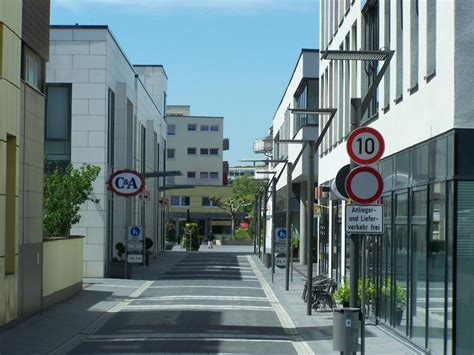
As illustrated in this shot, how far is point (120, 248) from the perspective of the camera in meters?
41.5

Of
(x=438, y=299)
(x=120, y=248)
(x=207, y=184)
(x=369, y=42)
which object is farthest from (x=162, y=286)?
(x=207, y=184)

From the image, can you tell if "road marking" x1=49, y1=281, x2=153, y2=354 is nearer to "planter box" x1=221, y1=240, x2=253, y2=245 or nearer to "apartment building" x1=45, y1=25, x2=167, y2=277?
"apartment building" x1=45, y1=25, x2=167, y2=277

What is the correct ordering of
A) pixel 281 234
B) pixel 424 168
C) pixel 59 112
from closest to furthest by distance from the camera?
pixel 424 168, pixel 281 234, pixel 59 112

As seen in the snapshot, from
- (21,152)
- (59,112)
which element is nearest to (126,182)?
(59,112)

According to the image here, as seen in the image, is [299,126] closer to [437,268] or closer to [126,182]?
[126,182]

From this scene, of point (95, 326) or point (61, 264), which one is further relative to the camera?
point (61, 264)

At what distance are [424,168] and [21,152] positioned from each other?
30.4 ft

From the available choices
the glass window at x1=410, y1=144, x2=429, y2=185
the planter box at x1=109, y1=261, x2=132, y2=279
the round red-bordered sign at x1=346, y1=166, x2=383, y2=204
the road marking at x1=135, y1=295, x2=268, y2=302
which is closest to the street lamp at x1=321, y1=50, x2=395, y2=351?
the round red-bordered sign at x1=346, y1=166, x2=383, y2=204

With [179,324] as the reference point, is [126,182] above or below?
above

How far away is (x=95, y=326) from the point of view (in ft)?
68.1

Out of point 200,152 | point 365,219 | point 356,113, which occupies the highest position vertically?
point 200,152

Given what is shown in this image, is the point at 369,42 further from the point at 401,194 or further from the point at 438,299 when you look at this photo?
the point at 438,299

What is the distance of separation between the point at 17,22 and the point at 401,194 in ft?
28.0

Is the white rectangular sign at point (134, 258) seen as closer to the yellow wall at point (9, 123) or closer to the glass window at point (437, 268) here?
the yellow wall at point (9, 123)
